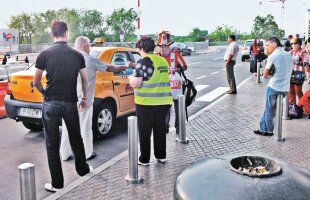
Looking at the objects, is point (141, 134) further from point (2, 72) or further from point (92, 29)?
point (92, 29)

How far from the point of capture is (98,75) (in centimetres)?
658

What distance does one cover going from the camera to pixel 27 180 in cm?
297

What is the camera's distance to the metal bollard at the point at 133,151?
466cm

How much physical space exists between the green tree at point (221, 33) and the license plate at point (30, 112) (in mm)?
78978

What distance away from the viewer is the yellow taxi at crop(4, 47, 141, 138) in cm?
648

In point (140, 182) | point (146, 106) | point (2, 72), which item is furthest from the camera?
point (2, 72)

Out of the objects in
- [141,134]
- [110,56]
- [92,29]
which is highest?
[92,29]

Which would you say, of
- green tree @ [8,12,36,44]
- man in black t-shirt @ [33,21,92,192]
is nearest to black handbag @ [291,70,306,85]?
man in black t-shirt @ [33,21,92,192]

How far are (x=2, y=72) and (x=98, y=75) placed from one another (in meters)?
15.2

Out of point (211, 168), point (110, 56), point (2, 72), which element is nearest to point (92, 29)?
point (2, 72)

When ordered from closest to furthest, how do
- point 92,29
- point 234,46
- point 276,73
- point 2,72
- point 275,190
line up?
point 275,190 < point 276,73 < point 234,46 < point 2,72 < point 92,29

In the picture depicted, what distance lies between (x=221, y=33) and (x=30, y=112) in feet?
275

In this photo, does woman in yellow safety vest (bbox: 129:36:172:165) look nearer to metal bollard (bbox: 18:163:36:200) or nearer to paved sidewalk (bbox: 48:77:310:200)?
paved sidewalk (bbox: 48:77:310:200)

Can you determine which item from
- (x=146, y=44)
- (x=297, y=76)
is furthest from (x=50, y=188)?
(x=297, y=76)
